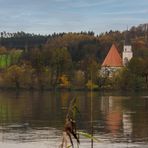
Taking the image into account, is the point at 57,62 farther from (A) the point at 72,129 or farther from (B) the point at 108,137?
(A) the point at 72,129

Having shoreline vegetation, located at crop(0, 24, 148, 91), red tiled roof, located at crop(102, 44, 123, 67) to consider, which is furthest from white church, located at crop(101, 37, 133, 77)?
shoreline vegetation, located at crop(0, 24, 148, 91)

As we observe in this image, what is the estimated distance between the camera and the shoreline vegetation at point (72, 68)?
11028 cm

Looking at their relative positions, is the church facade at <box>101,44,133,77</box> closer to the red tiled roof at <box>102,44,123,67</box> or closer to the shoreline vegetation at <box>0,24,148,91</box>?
the red tiled roof at <box>102,44,123,67</box>

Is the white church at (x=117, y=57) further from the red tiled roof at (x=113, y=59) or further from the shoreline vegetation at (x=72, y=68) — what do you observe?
the shoreline vegetation at (x=72, y=68)

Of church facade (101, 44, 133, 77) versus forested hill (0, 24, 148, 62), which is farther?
forested hill (0, 24, 148, 62)

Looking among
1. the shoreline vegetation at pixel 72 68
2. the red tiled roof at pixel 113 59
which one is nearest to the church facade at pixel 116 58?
the red tiled roof at pixel 113 59

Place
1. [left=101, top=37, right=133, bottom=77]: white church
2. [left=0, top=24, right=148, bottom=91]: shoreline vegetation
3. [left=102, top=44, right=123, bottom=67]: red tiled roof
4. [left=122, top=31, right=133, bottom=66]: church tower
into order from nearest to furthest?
1. [left=0, top=24, right=148, bottom=91]: shoreline vegetation
2. [left=101, top=37, right=133, bottom=77]: white church
3. [left=102, top=44, right=123, bottom=67]: red tiled roof
4. [left=122, top=31, right=133, bottom=66]: church tower

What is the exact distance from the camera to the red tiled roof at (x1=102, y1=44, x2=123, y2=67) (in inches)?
5162

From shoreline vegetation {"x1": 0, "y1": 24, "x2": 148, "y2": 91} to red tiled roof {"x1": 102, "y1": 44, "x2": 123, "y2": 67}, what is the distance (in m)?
3.10

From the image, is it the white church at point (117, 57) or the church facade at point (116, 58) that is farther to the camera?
the white church at point (117, 57)

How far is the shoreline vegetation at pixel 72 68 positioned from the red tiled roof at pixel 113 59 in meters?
3.10

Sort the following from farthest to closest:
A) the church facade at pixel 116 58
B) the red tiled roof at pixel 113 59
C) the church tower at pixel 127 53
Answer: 1. the church tower at pixel 127 53
2. the red tiled roof at pixel 113 59
3. the church facade at pixel 116 58

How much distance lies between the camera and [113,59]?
5290 inches

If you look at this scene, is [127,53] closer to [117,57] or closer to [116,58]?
[117,57]
